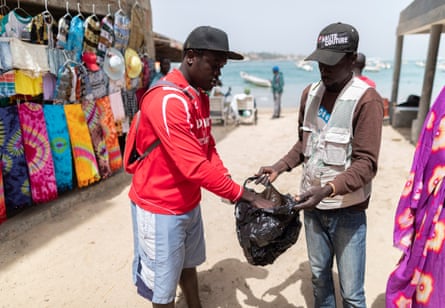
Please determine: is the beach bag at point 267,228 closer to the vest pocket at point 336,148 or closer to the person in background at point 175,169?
the person in background at point 175,169

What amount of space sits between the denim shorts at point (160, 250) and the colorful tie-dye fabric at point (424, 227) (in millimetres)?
1187

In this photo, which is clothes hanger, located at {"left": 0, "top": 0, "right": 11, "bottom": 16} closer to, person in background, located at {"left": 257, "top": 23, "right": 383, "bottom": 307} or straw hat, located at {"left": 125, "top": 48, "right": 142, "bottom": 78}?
straw hat, located at {"left": 125, "top": 48, "right": 142, "bottom": 78}

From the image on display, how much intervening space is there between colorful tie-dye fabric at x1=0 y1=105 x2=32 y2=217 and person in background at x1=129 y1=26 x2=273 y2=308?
2414mm

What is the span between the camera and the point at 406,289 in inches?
62.4

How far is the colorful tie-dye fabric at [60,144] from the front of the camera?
4211mm

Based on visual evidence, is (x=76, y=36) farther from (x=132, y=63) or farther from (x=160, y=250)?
(x=160, y=250)

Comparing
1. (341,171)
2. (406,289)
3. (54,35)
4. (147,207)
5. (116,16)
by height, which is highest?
(116,16)

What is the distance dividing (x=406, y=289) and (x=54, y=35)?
4.72 metres

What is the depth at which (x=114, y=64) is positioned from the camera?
5062 mm

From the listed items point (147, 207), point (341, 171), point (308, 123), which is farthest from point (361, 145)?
point (147, 207)

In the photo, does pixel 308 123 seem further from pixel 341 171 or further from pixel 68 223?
pixel 68 223

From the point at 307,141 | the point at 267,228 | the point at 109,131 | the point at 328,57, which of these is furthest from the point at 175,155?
the point at 109,131

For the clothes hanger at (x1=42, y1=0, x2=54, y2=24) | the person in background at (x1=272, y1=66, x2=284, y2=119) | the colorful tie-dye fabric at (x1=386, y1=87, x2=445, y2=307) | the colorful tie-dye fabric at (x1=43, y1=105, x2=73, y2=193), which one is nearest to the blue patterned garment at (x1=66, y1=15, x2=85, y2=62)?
the clothes hanger at (x1=42, y1=0, x2=54, y2=24)

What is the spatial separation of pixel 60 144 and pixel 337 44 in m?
3.81
